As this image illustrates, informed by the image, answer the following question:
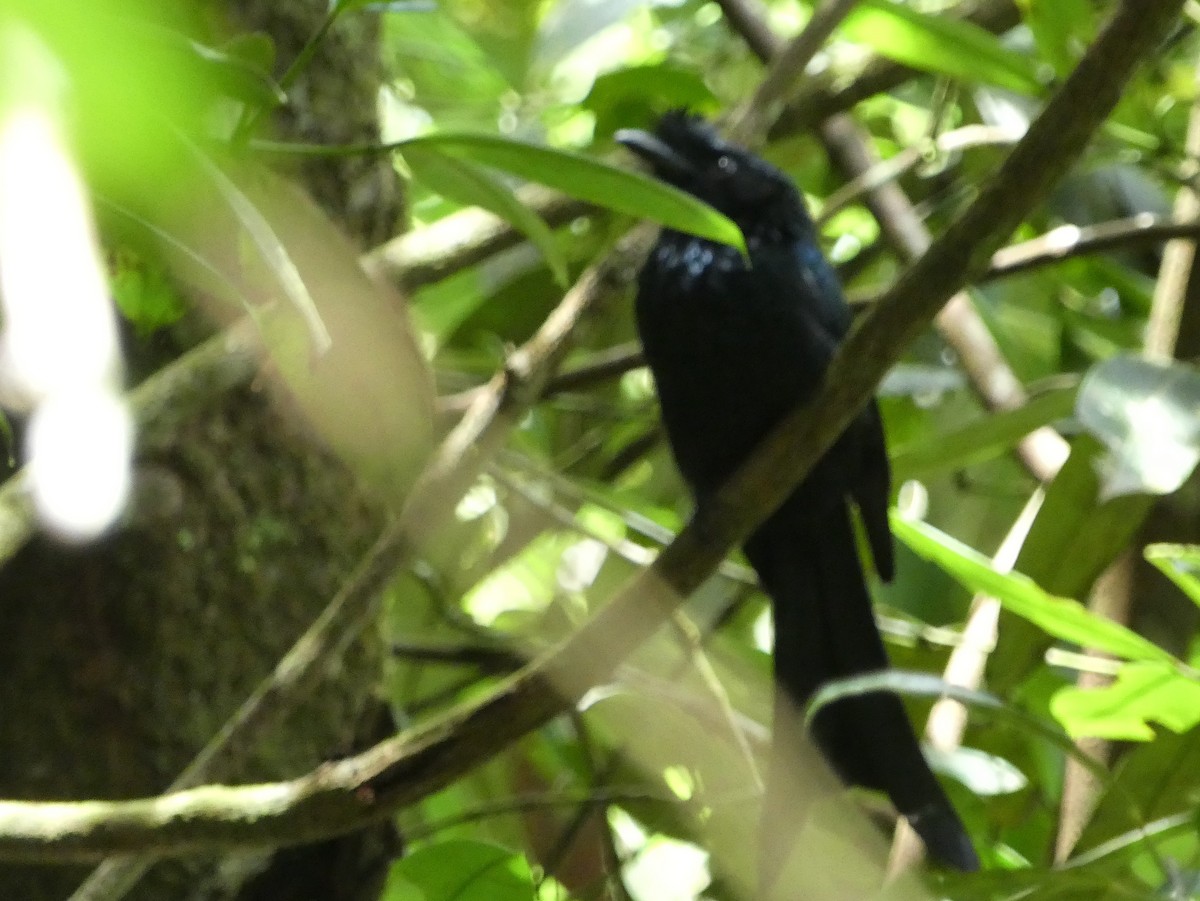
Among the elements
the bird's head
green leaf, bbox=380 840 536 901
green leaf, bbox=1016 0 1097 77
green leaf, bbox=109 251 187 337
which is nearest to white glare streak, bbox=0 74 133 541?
green leaf, bbox=109 251 187 337

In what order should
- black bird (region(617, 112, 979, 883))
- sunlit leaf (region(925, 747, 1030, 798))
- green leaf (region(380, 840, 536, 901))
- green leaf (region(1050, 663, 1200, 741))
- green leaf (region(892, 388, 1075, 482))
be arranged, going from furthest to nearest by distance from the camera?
black bird (region(617, 112, 979, 883)) < green leaf (region(892, 388, 1075, 482)) < sunlit leaf (region(925, 747, 1030, 798)) < green leaf (region(380, 840, 536, 901)) < green leaf (region(1050, 663, 1200, 741))

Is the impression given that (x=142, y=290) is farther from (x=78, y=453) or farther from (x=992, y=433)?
(x=992, y=433)

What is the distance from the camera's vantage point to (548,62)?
197cm

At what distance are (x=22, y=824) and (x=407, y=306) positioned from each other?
0.83 metres

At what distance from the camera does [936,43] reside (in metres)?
1.41

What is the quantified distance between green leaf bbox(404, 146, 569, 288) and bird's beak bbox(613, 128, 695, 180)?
59 cm

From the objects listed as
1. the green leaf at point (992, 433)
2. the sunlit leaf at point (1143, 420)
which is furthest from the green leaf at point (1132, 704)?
the green leaf at point (992, 433)

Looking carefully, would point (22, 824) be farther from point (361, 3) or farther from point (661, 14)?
point (661, 14)

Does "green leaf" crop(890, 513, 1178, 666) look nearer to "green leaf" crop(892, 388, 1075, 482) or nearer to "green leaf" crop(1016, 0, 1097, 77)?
"green leaf" crop(892, 388, 1075, 482)

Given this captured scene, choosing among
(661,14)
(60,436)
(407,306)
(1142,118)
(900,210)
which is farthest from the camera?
(661,14)

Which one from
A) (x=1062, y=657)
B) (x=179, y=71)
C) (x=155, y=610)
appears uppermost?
(x=179, y=71)

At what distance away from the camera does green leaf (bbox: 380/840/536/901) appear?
45.7 inches

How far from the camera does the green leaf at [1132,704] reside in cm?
105

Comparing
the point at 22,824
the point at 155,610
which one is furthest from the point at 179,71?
the point at 155,610
